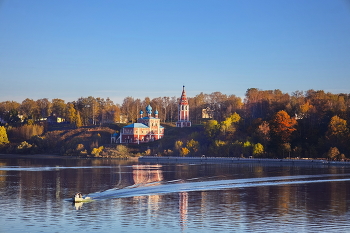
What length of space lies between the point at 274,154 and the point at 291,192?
5631 centimetres

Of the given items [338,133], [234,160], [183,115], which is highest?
[183,115]

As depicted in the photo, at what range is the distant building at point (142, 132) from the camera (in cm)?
13525

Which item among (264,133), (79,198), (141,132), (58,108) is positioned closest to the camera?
(79,198)

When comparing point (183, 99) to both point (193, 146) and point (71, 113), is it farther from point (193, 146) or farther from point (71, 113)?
point (71, 113)

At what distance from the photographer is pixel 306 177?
62.3 meters

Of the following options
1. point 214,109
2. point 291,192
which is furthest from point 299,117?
point 291,192

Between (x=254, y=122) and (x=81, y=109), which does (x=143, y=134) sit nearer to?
(x=254, y=122)

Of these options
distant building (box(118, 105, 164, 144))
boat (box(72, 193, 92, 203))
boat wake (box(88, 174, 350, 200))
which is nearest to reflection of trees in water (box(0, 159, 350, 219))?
boat wake (box(88, 174, 350, 200))

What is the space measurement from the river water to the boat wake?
83 mm

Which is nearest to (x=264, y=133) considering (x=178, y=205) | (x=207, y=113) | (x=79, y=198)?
(x=178, y=205)

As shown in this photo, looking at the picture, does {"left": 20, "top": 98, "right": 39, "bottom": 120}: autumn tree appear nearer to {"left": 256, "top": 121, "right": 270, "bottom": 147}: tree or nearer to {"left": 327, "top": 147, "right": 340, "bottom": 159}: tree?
{"left": 256, "top": 121, "right": 270, "bottom": 147}: tree

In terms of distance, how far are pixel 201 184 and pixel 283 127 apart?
5364cm

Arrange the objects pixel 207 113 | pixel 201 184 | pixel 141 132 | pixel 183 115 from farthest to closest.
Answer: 1. pixel 207 113
2. pixel 183 115
3. pixel 141 132
4. pixel 201 184

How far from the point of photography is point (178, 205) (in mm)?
38750
